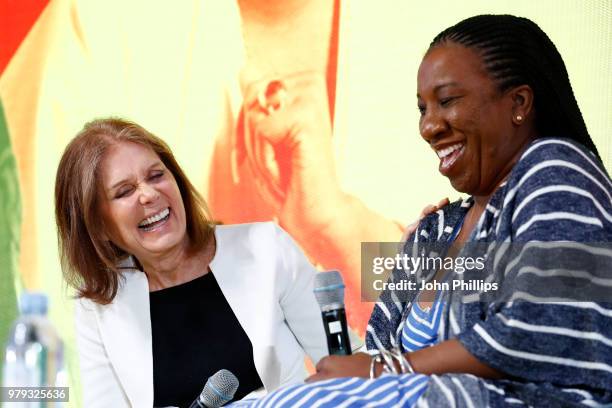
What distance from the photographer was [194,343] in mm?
2621

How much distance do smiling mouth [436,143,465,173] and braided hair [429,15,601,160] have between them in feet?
0.51

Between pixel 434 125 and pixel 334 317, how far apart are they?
0.53 metres

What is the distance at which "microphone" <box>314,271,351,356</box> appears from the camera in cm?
174

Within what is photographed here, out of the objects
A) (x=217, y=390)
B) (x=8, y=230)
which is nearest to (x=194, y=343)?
(x=217, y=390)

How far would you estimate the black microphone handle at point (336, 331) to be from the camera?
5.71 ft

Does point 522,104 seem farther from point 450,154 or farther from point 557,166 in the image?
point 557,166

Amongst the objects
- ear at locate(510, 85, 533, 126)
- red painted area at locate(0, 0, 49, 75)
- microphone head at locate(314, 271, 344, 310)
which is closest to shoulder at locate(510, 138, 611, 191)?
ear at locate(510, 85, 533, 126)

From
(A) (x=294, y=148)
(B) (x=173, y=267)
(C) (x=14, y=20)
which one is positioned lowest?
(B) (x=173, y=267)

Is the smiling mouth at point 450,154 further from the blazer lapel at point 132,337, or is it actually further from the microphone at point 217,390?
the blazer lapel at point 132,337

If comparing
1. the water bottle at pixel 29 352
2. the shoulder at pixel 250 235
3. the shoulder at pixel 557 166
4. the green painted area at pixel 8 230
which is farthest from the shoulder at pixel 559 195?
the green painted area at pixel 8 230

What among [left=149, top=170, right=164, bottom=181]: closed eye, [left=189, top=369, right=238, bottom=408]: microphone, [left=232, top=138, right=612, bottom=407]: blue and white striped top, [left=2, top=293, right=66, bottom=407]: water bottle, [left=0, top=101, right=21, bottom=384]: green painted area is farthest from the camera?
[left=0, top=101, right=21, bottom=384]: green painted area

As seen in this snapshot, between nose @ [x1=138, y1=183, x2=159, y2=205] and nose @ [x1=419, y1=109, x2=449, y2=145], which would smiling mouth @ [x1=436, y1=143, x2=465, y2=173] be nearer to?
nose @ [x1=419, y1=109, x2=449, y2=145]

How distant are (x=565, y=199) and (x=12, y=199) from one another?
2841 millimetres

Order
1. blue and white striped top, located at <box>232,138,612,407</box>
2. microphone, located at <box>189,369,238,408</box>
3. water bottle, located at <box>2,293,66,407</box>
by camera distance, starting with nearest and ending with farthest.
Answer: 1. blue and white striped top, located at <box>232,138,612,407</box>
2. water bottle, located at <box>2,293,66,407</box>
3. microphone, located at <box>189,369,238,408</box>
